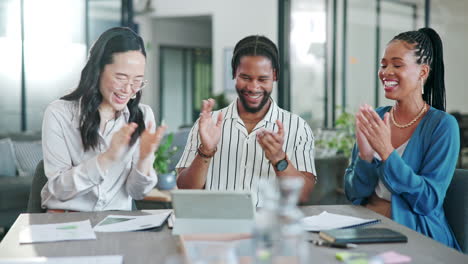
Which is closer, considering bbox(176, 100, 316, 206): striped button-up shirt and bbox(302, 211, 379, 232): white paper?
bbox(302, 211, 379, 232): white paper

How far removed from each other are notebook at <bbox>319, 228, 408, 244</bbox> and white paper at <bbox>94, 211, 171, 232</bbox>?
559 millimetres

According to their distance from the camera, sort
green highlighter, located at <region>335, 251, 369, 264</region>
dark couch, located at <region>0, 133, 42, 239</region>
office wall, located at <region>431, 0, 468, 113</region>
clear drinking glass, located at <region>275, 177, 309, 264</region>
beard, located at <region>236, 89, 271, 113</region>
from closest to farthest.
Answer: clear drinking glass, located at <region>275, 177, 309, 264</region> < green highlighter, located at <region>335, 251, 369, 264</region> < beard, located at <region>236, 89, 271, 113</region> < dark couch, located at <region>0, 133, 42, 239</region> < office wall, located at <region>431, 0, 468, 113</region>

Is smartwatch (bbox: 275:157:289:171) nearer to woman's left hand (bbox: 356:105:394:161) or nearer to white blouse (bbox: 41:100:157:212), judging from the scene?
woman's left hand (bbox: 356:105:394:161)

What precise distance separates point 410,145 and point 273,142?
58 cm

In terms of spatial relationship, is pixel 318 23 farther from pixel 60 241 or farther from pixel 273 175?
pixel 60 241

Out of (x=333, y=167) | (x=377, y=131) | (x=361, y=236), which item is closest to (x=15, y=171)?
(x=333, y=167)

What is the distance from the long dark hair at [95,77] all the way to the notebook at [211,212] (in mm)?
573

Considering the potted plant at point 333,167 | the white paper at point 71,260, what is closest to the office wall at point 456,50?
the potted plant at point 333,167

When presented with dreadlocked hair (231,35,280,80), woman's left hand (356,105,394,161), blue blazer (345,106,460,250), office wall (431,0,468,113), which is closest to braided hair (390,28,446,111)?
blue blazer (345,106,460,250)

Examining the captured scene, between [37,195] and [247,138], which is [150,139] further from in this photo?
[37,195]

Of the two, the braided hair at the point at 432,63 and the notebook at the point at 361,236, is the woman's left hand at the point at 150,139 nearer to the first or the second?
the notebook at the point at 361,236

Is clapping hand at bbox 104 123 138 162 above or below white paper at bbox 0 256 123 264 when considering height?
above

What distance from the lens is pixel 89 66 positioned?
2143 mm

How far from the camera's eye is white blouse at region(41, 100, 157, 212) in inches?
81.8
